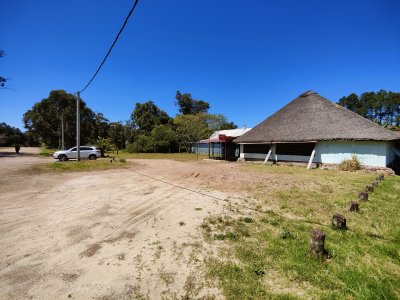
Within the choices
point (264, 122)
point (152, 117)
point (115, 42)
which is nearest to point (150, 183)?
point (115, 42)

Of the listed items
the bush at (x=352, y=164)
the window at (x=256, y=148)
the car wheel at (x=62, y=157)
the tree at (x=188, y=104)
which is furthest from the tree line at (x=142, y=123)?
the bush at (x=352, y=164)

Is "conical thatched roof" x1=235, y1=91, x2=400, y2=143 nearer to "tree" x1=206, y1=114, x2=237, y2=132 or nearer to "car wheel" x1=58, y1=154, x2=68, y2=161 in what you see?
"car wheel" x1=58, y1=154, x2=68, y2=161

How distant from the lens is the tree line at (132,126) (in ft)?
131

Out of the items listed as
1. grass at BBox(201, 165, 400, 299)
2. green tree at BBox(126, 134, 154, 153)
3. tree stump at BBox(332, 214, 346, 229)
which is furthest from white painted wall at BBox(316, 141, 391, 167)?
green tree at BBox(126, 134, 154, 153)

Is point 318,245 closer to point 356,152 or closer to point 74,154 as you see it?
point 356,152

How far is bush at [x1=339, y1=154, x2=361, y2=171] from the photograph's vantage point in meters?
15.3

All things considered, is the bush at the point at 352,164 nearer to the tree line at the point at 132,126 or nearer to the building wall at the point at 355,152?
the building wall at the point at 355,152

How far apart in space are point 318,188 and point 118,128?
5040 cm

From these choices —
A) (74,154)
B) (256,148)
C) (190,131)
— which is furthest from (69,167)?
(190,131)

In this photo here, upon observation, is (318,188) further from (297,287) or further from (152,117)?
(152,117)

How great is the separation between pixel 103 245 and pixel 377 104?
82984 mm

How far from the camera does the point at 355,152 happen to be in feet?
51.5

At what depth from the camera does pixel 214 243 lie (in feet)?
14.4

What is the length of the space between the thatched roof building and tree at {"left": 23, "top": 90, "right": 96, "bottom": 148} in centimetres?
3640
